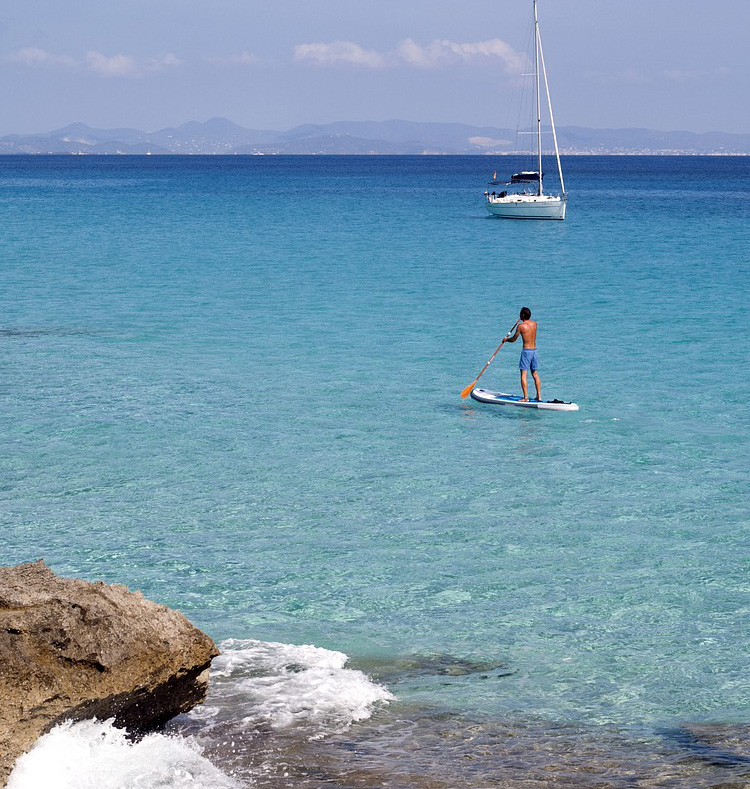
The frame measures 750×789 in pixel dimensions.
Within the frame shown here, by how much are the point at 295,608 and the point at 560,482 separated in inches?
203

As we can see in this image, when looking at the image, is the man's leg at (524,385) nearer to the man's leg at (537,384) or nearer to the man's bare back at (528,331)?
the man's leg at (537,384)

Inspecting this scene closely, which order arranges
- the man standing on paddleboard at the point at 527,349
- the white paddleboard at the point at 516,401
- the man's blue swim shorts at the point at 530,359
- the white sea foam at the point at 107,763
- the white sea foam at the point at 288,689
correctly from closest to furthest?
the white sea foam at the point at 107,763
the white sea foam at the point at 288,689
the white paddleboard at the point at 516,401
the man standing on paddleboard at the point at 527,349
the man's blue swim shorts at the point at 530,359

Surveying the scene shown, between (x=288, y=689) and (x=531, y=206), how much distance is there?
61.4 m

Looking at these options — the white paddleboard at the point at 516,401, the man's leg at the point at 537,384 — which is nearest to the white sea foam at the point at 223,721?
the white paddleboard at the point at 516,401

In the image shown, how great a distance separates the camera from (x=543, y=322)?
2894cm

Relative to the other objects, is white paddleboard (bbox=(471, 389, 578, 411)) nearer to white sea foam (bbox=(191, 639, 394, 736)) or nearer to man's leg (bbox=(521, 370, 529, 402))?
man's leg (bbox=(521, 370, 529, 402))

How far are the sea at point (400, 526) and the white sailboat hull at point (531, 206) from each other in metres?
36.2

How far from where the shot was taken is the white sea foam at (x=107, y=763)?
21.2 feet

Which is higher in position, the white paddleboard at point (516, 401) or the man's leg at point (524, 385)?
the man's leg at point (524, 385)

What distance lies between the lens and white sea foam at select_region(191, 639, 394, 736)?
791 centimetres

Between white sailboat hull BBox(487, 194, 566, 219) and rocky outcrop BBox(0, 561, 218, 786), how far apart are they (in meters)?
62.6

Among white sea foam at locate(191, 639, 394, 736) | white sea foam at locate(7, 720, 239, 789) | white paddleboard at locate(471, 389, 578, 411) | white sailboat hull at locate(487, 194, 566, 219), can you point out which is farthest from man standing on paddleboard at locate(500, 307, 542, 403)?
white sailboat hull at locate(487, 194, 566, 219)

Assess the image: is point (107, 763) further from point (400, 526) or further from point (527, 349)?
point (527, 349)

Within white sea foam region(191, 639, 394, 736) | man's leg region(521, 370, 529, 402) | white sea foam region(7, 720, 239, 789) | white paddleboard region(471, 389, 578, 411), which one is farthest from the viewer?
man's leg region(521, 370, 529, 402)
